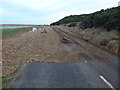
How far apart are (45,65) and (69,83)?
3957 mm

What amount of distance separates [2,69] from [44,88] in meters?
4.25

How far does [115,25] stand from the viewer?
25.4m

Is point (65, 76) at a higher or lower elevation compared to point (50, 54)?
higher

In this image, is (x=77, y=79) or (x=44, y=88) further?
(x=77, y=79)

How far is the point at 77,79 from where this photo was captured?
9.09 metres

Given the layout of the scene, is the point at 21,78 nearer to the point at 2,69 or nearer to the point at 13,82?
the point at 13,82

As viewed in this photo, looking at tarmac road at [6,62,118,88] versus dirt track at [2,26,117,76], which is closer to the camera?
tarmac road at [6,62,118,88]

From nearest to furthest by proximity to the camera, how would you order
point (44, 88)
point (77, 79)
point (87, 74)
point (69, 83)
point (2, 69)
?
point (44, 88)
point (69, 83)
point (77, 79)
point (87, 74)
point (2, 69)

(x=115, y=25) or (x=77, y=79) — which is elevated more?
(x=115, y=25)

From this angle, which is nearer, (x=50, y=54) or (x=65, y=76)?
(x=65, y=76)

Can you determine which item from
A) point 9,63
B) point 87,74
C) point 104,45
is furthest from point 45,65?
point 104,45

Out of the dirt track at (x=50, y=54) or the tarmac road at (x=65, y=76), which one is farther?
the dirt track at (x=50, y=54)

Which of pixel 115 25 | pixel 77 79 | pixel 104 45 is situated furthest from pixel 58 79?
pixel 115 25

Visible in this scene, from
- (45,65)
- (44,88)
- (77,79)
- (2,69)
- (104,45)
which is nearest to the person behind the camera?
(44,88)
